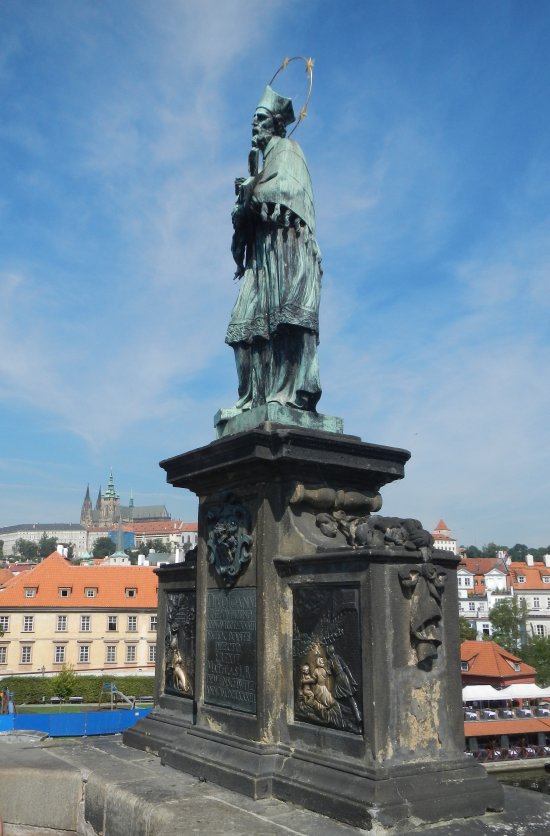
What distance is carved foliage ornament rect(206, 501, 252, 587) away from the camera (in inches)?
218

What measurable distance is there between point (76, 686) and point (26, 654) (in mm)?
→ 8278

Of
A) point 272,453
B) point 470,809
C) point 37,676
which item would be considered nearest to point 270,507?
point 272,453

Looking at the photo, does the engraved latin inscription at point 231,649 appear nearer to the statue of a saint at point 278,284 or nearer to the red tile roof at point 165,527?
the statue of a saint at point 278,284

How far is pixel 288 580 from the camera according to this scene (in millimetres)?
5273

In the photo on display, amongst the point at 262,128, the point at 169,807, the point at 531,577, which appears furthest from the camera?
the point at 531,577

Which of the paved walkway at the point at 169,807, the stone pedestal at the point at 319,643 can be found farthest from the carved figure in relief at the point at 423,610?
the paved walkway at the point at 169,807

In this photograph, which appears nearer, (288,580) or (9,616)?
(288,580)

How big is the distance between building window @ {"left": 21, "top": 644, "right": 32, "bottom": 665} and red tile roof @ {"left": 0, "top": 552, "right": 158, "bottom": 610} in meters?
2.61

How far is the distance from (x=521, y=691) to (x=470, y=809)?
33.4 m

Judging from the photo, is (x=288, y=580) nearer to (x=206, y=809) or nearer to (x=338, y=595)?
(x=338, y=595)

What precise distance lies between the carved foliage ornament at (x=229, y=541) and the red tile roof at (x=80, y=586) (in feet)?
155

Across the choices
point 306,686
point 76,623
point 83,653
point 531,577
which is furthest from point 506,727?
point 531,577

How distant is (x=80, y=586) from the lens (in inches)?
2052

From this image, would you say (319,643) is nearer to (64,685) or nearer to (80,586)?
(64,685)
